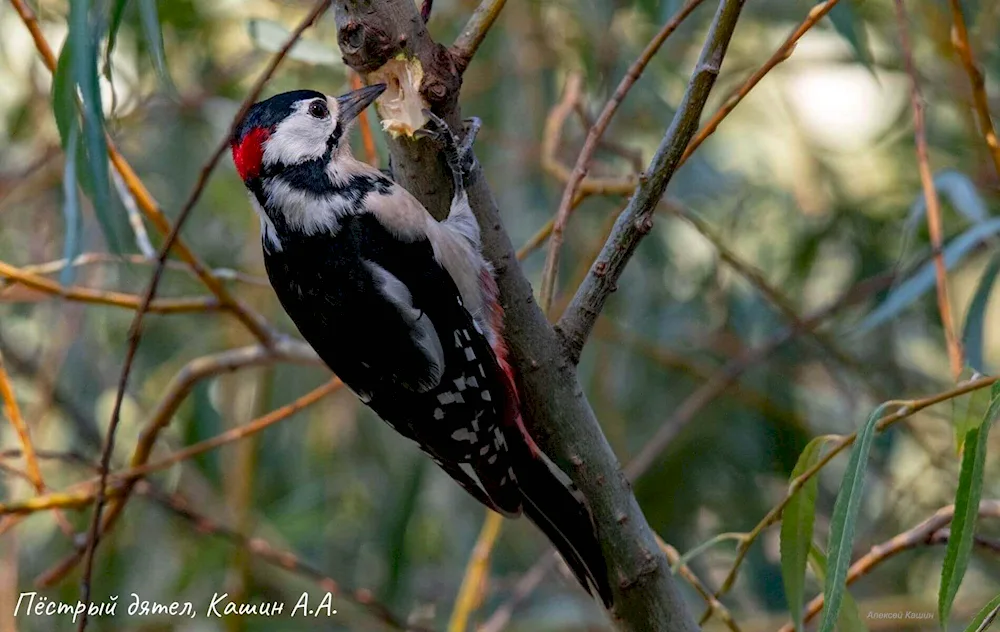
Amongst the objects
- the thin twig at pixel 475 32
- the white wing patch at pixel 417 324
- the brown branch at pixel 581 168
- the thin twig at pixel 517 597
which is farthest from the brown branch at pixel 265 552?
the thin twig at pixel 475 32

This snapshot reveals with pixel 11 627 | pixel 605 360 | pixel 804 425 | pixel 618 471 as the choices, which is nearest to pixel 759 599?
pixel 804 425

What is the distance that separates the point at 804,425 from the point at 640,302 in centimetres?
65

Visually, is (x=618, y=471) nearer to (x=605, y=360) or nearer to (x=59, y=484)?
(x=605, y=360)

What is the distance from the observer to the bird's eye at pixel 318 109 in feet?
6.90

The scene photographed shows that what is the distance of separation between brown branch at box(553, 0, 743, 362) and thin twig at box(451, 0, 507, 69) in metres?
0.28

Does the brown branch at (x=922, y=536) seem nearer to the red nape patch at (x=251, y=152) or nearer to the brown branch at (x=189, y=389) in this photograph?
the brown branch at (x=189, y=389)

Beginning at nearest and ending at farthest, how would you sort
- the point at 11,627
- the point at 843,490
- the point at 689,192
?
the point at 843,490
the point at 11,627
the point at 689,192

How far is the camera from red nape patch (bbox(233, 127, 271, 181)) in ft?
6.88

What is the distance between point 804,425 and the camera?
313 centimetres

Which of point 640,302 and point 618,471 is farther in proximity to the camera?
point 640,302

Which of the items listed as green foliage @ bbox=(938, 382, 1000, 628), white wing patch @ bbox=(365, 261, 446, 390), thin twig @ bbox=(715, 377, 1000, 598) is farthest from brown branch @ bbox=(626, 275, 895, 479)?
green foliage @ bbox=(938, 382, 1000, 628)

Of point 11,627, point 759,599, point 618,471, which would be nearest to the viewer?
point 618,471

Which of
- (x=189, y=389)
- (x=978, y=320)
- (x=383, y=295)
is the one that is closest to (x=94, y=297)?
(x=189, y=389)

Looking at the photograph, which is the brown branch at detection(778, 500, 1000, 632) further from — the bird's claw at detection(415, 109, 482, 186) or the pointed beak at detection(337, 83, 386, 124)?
the pointed beak at detection(337, 83, 386, 124)
